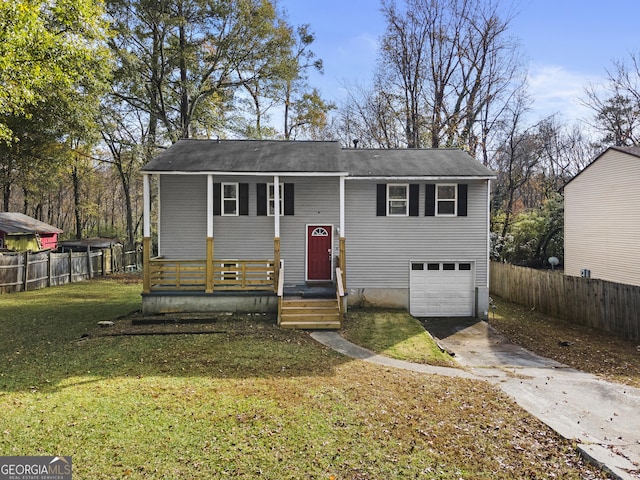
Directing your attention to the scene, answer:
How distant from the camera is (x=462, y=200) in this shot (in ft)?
50.1

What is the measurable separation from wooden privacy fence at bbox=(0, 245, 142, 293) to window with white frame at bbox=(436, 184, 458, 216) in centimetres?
1880

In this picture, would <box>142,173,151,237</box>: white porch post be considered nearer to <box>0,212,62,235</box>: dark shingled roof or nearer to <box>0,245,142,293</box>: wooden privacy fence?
<box>0,245,142,293</box>: wooden privacy fence

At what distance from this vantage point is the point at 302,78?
30641 mm

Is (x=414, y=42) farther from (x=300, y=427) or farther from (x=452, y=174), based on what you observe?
(x=300, y=427)

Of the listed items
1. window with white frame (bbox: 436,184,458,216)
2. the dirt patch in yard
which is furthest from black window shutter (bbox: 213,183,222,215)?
the dirt patch in yard

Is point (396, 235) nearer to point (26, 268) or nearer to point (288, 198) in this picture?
point (288, 198)

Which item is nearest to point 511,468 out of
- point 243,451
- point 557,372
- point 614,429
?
point 614,429

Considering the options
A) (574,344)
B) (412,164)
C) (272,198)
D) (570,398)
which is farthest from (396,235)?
(570,398)

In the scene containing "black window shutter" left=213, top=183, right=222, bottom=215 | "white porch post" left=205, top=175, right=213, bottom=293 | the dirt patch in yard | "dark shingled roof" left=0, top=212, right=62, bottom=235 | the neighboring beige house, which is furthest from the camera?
"dark shingled roof" left=0, top=212, right=62, bottom=235

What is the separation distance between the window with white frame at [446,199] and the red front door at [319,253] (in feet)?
14.0

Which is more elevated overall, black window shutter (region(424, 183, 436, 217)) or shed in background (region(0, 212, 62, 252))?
black window shutter (region(424, 183, 436, 217))

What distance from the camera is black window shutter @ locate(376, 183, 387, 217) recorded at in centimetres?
1522

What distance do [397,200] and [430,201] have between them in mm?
1218

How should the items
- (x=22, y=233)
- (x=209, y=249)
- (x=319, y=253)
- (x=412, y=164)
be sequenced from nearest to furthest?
1. (x=209, y=249)
2. (x=319, y=253)
3. (x=412, y=164)
4. (x=22, y=233)
